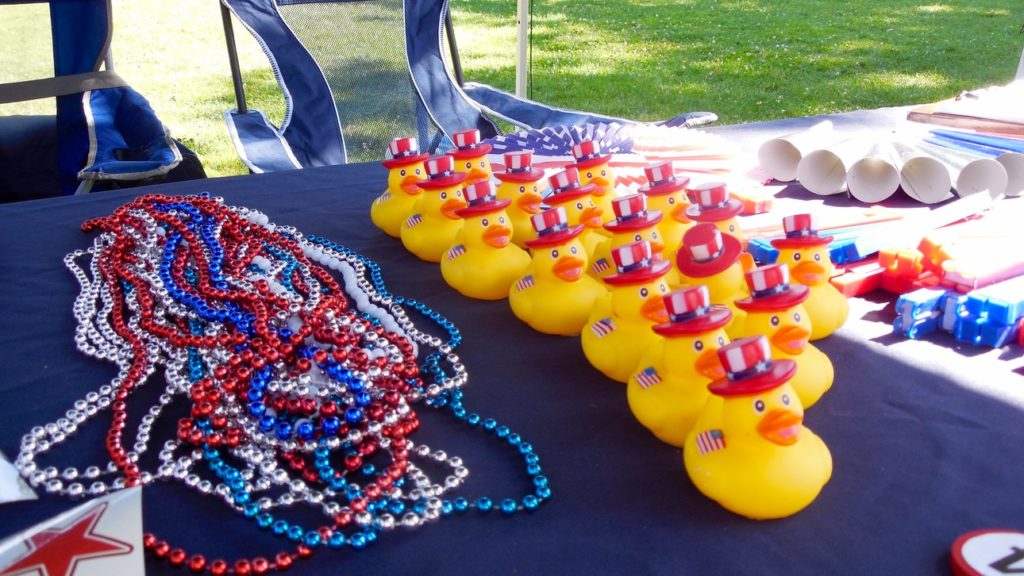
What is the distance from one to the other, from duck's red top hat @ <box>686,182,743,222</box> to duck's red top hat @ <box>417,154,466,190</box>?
269 millimetres

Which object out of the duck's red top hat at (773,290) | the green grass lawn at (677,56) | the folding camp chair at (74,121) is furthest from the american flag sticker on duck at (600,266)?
the green grass lawn at (677,56)

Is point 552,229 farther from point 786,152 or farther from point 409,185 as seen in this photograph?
point 786,152

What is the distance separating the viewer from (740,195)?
993mm

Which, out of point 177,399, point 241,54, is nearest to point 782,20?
point 241,54

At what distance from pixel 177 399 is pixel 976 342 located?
70cm

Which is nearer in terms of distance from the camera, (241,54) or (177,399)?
(177,399)

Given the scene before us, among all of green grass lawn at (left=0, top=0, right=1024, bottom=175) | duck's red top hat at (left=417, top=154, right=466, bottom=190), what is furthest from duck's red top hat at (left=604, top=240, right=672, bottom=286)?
green grass lawn at (left=0, top=0, right=1024, bottom=175)

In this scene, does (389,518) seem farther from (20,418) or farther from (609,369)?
(20,418)

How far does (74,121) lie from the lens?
155 centimetres

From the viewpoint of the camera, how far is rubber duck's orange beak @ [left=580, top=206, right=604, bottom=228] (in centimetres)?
83

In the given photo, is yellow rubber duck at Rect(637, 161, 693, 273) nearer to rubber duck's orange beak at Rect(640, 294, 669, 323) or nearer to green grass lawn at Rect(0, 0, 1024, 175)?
rubber duck's orange beak at Rect(640, 294, 669, 323)

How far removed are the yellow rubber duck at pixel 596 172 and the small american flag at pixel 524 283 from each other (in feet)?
0.52

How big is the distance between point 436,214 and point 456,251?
0.08 metres

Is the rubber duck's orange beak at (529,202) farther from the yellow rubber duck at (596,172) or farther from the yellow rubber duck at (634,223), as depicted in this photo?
the yellow rubber duck at (634,223)
